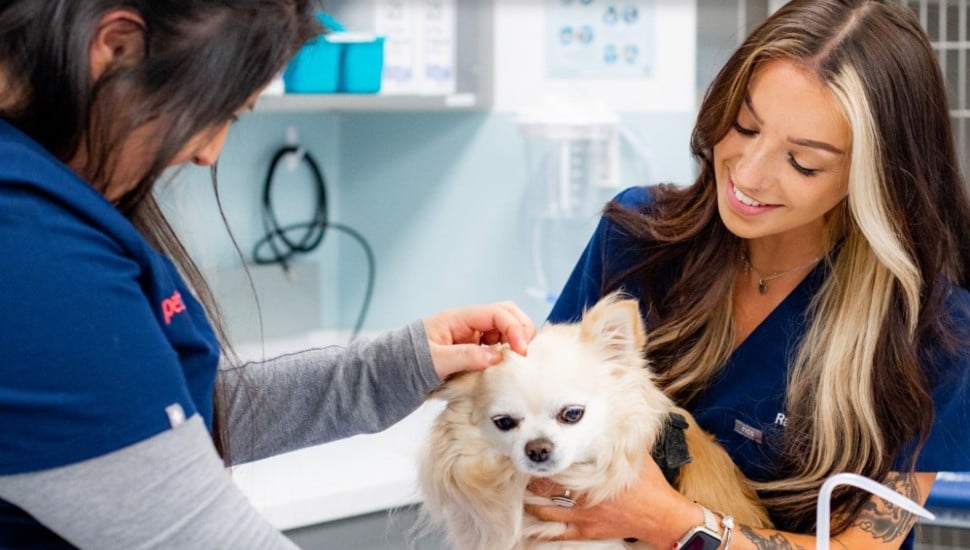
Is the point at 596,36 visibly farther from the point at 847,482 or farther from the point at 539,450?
the point at 847,482

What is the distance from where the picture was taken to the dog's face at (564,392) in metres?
1.35

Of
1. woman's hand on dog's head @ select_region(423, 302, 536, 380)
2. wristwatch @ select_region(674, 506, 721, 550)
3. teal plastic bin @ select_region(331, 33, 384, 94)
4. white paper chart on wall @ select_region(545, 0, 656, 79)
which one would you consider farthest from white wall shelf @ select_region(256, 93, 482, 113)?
wristwatch @ select_region(674, 506, 721, 550)

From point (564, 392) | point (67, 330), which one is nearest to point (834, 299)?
point (564, 392)

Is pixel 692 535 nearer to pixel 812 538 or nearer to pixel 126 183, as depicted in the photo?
pixel 812 538

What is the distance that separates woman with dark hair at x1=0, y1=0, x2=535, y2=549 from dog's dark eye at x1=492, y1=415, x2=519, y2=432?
22.8 inches

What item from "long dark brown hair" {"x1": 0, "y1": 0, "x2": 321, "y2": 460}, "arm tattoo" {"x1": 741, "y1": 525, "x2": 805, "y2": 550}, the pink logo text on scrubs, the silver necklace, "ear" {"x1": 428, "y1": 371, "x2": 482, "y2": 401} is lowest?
"arm tattoo" {"x1": 741, "y1": 525, "x2": 805, "y2": 550}

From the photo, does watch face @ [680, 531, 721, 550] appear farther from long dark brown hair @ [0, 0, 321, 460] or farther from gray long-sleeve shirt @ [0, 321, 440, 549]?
long dark brown hair @ [0, 0, 321, 460]

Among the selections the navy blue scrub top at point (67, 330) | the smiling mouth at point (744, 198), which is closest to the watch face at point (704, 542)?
the smiling mouth at point (744, 198)

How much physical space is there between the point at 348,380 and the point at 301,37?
1.77ft

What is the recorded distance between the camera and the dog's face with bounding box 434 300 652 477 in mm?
1346

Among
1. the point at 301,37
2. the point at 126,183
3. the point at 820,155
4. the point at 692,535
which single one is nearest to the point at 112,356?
the point at 126,183

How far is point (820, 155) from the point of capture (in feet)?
4.45

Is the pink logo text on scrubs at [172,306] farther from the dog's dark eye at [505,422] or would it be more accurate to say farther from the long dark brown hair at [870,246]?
the long dark brown hair at [870,246]

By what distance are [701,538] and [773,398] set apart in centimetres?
25
